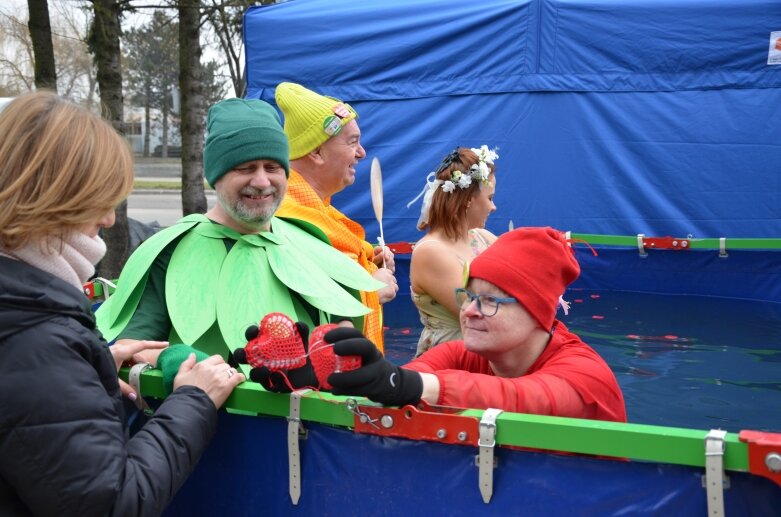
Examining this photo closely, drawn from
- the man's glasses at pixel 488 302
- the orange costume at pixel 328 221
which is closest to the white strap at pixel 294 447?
the man's glasses at pixel 488 302

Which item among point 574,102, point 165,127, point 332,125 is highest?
point 165,127

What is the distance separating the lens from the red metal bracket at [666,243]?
6301mm

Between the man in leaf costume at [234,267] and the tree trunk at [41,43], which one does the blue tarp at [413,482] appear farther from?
Result: the tree trunk at [41,43]

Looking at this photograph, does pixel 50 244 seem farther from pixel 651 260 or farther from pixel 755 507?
pixel 651 260

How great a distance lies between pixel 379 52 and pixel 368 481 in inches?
220

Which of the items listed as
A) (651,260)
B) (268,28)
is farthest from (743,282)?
(268,28)

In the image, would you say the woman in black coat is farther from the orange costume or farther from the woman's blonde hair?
the orange costume

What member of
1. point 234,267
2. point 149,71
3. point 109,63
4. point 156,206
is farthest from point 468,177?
point 149,71

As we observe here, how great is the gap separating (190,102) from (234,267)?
22.5 ft

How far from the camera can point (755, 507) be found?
1.34 m

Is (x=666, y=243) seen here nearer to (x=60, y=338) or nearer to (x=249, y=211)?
(x=249, y=211)

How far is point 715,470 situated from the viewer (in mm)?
1336

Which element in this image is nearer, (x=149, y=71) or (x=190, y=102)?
(x=190, y=102)

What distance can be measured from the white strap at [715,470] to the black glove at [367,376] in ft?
1.81
